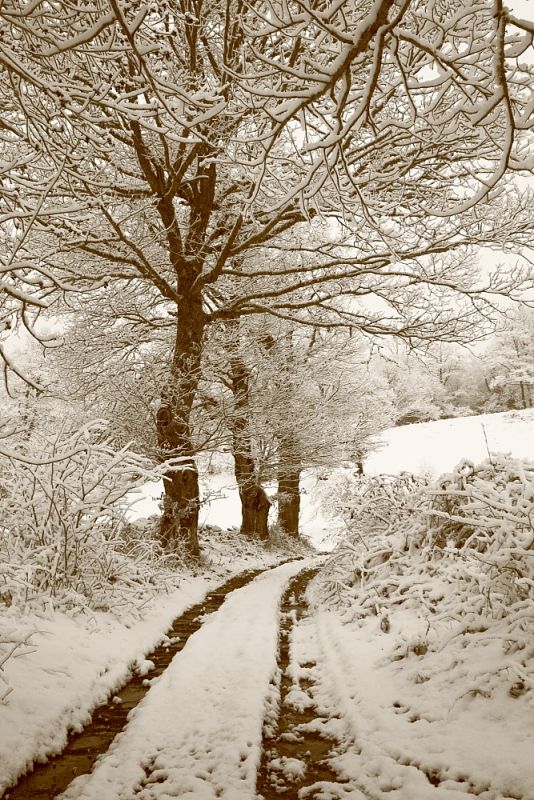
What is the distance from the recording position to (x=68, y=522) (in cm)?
461

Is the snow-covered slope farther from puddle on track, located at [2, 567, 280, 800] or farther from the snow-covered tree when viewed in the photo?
puddle on track, located at [2, 567, 280, 800]

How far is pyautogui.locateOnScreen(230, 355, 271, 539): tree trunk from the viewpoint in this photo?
914 cm

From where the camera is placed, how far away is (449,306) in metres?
8.47

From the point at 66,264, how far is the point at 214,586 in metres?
5.52

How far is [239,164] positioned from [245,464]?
9.11m

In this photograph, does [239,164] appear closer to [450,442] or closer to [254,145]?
[254,145]

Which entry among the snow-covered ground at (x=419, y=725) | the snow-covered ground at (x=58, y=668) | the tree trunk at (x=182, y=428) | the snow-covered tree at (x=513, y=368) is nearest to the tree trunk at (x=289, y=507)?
the tree trunk at (x=182, y=428)

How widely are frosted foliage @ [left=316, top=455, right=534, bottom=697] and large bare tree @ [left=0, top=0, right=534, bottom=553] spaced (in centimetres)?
201

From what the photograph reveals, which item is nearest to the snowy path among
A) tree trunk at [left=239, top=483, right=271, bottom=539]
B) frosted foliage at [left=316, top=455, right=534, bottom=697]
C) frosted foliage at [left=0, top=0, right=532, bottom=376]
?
frosted foliage at [left=316, top=455, right=534, bottom=697]

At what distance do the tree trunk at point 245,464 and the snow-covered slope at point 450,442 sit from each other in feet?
50.8

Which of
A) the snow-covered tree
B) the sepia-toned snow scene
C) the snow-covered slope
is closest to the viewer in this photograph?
the sepia-toned snow scene

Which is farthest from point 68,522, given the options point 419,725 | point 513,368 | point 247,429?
point 513,368

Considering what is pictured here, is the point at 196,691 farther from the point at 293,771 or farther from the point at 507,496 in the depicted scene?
the point at 507,496

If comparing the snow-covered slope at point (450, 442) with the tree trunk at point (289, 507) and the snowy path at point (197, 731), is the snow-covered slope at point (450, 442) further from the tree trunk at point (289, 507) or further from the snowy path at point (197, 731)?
the snowy path at point (197, 731)
